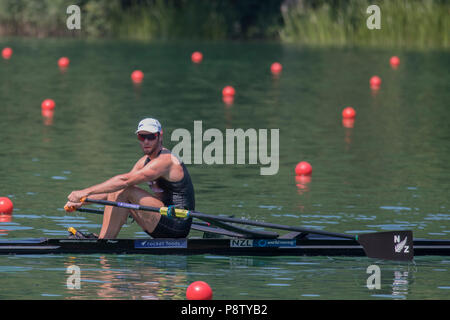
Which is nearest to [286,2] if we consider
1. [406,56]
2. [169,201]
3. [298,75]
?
[406,56]

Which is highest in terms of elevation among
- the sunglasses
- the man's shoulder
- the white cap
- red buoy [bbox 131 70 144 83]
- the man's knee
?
red buoy [bbox 131 70 144 83]

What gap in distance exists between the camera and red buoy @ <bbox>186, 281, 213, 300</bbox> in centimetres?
1046

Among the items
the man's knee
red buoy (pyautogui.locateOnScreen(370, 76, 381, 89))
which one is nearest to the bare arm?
the man's knee

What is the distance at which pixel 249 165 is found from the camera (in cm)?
1864

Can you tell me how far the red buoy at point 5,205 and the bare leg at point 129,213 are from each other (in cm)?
249

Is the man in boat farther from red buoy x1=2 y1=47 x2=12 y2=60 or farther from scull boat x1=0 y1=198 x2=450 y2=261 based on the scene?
red buoy x1=2 y1=47 x2=12 y2=60

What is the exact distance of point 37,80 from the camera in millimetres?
30875

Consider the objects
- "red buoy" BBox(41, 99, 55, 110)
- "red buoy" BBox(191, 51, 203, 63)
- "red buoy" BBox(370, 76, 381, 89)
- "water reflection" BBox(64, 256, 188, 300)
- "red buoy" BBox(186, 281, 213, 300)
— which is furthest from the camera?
"red buoy" BBox(191, 51, 203, 63)

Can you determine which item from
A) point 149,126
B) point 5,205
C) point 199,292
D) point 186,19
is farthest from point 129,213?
point 186,19

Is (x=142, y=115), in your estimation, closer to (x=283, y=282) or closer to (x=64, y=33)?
(x=283, y=282)

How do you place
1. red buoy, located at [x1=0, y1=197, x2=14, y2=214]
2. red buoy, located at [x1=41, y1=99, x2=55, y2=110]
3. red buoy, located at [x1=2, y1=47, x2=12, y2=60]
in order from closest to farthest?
red buoy, located at [x1=0, y1=197, x2=14, y2=214] < red buoy, located at [x1=41, y1=99, x2=55, y2=110] < red buoy, located at [x1=2, y1=47, x2=12, y2=60]

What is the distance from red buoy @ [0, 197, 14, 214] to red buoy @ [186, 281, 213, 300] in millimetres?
4689

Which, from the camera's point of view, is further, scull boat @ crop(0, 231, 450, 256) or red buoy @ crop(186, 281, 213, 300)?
scull boat @ crop(0, 231, 450, 256)

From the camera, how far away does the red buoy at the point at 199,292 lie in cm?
1046
